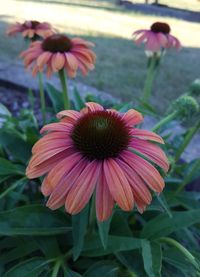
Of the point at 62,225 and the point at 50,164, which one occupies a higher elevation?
the point at 50,164

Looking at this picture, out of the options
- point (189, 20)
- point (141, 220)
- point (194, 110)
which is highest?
point (194, 110)

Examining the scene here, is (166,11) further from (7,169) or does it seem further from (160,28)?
(7,169)

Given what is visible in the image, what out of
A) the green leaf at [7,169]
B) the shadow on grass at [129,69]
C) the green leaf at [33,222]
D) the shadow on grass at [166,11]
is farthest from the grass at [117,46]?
the green leaf at [33,222]

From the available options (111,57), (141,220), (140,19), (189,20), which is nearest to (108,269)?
(141,220)

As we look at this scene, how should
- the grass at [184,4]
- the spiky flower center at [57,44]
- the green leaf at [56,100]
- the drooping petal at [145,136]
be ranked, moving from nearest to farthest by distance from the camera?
1. the drooping petal at [145,136]
2. the spiky flower center at [57,44]
3. the green leaf at [56,100]
4. the grass at [184,4]

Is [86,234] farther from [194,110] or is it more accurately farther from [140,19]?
[140,19]

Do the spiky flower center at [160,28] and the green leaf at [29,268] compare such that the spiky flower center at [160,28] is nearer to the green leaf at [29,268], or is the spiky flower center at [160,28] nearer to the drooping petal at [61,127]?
the drooping petal at [61,127]
